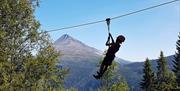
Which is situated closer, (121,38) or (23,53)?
(121,38)

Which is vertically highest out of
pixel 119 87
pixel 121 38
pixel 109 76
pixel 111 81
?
pixel 109 76

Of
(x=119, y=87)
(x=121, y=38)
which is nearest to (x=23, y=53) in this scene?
(x=121, y=38)

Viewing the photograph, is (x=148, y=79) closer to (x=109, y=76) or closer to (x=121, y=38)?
(x=109, y=76)

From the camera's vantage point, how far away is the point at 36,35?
4044 centimetres

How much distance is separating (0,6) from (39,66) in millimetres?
6616

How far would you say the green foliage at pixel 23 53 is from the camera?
37000mm

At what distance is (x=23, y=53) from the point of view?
3903 centimetres

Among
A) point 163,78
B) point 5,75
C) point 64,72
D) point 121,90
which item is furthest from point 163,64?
point 5,75

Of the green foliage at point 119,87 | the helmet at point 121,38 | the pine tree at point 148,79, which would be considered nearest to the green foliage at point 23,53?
the helmet at point 121,38

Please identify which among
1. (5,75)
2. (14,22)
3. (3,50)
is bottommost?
(5,75)

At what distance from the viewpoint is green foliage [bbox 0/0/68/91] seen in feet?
121

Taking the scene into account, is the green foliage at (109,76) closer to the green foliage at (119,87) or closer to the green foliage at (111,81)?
the green foliage at (111,81)

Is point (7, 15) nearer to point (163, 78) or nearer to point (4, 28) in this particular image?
point (4, 28)

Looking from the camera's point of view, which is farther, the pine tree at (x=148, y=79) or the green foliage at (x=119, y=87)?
the pine tree at (x=148, y=79)
